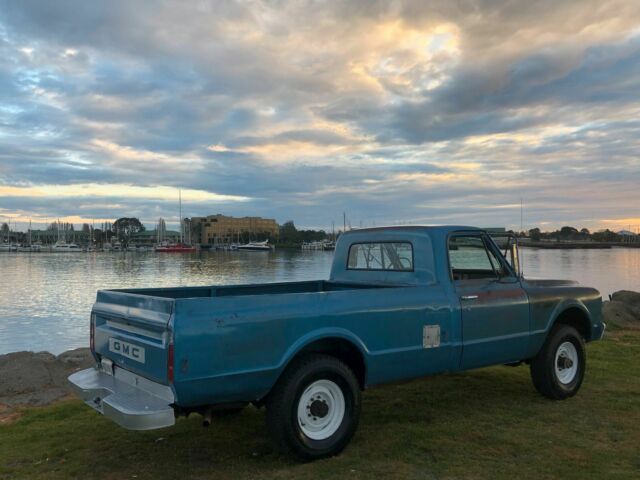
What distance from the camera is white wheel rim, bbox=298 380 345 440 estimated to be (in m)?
4.61

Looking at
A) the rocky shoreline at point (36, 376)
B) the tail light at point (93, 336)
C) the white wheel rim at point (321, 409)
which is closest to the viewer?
the white wheel rim at point (321, 409)

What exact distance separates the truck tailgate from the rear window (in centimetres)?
281

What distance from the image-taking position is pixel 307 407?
A: 4.63 m

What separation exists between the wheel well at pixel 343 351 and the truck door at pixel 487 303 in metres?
1.21

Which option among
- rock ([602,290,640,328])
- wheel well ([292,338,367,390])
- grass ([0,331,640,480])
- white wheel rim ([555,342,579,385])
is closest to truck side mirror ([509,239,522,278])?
white wheel rim ([555,342,579,385])

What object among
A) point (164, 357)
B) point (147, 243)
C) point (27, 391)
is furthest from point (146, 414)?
point (147, 243)

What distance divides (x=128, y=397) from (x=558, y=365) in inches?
198

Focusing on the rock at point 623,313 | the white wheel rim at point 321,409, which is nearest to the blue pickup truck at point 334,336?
the white wheel rim at point 321,409

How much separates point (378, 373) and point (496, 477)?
4.12 feet

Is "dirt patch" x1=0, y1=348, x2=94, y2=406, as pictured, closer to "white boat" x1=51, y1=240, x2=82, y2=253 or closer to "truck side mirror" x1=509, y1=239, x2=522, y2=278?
"truck side mirror" x1=509, y1=239, x2=522, y2=278

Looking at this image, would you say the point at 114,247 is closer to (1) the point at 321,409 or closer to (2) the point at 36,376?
(2) the point at 36,376

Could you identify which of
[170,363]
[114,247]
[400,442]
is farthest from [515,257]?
[114,247]

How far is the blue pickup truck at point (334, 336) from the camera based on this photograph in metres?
4.06

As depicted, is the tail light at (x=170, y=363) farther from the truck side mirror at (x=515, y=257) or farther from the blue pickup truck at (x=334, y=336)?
the truck side mirror at (x=515, y=257)
